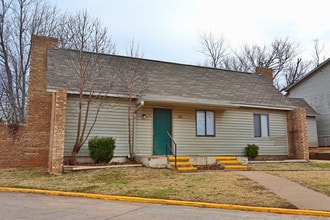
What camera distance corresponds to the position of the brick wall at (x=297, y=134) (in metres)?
16.3

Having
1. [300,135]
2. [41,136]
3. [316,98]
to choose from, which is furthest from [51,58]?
[316,98]

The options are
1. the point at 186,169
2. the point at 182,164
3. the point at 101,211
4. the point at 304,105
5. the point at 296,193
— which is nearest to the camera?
the point at 101,211

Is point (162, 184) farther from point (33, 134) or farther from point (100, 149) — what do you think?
point (33, 134)

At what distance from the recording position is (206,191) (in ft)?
26.8

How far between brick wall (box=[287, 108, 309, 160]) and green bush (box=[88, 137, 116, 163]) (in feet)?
34.1

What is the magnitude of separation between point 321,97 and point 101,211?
23.0 m

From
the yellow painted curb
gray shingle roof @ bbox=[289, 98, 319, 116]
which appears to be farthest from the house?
gray shingle roof @ bbox=[289, 98, 319, 116]

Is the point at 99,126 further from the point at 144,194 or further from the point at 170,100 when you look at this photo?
the point at 144,194

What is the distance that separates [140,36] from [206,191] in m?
10.0

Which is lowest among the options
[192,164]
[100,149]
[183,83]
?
[192,164]

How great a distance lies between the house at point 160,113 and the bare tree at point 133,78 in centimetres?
12

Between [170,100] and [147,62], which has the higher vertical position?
[147,62]

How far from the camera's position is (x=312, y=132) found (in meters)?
23.5

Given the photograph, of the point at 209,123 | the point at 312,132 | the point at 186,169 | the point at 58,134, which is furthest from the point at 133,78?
the point at 312,132
